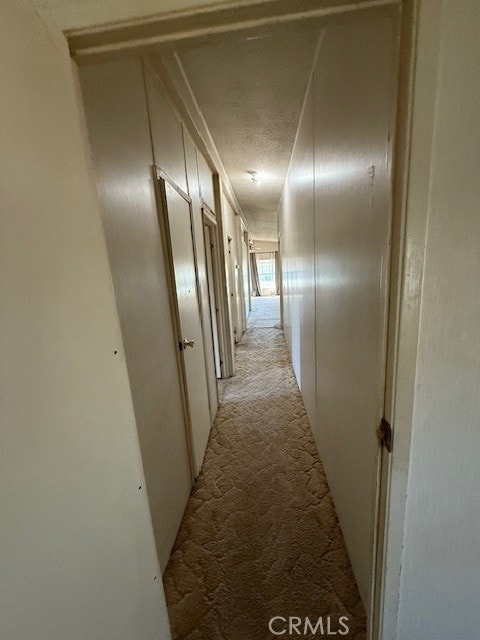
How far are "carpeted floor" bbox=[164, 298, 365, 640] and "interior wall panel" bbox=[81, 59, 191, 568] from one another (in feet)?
0.62

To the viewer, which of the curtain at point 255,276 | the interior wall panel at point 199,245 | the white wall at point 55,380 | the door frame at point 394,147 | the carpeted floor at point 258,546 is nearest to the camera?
the white wall at point 55,380

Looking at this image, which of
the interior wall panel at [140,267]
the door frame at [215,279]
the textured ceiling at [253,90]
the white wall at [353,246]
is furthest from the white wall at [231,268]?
the interior wall panel at [140,267]

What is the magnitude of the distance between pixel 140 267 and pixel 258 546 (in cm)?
159

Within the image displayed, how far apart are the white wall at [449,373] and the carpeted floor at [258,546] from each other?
545 mm

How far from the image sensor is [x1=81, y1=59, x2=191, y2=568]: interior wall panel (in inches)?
40.2

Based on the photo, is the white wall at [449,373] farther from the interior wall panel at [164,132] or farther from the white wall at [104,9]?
the interior wall panel at [164,132]

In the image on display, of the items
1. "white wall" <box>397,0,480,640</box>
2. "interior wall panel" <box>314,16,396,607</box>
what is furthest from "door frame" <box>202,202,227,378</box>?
"white wall" <box>397,0,480,640</box>

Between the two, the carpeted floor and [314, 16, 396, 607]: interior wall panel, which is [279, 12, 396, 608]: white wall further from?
the carpeted floor

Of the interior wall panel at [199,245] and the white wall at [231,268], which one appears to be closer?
the interior wall panel at [199,245]

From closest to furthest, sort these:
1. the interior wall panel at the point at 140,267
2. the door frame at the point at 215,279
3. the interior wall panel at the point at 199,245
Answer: the interior wall panel at the point at 140,267
the interior wall panel at the point at 199,245
the door frame at the point at 215,279

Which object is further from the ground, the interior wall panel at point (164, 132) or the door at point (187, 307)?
the interior wall panel at point (164, 132)

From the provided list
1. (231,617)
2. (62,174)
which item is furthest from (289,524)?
(62,174)

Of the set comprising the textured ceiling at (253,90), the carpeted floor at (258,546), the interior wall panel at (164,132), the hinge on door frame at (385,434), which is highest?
the textured ceiling at (253,90)

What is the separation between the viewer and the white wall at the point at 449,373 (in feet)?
1.77
